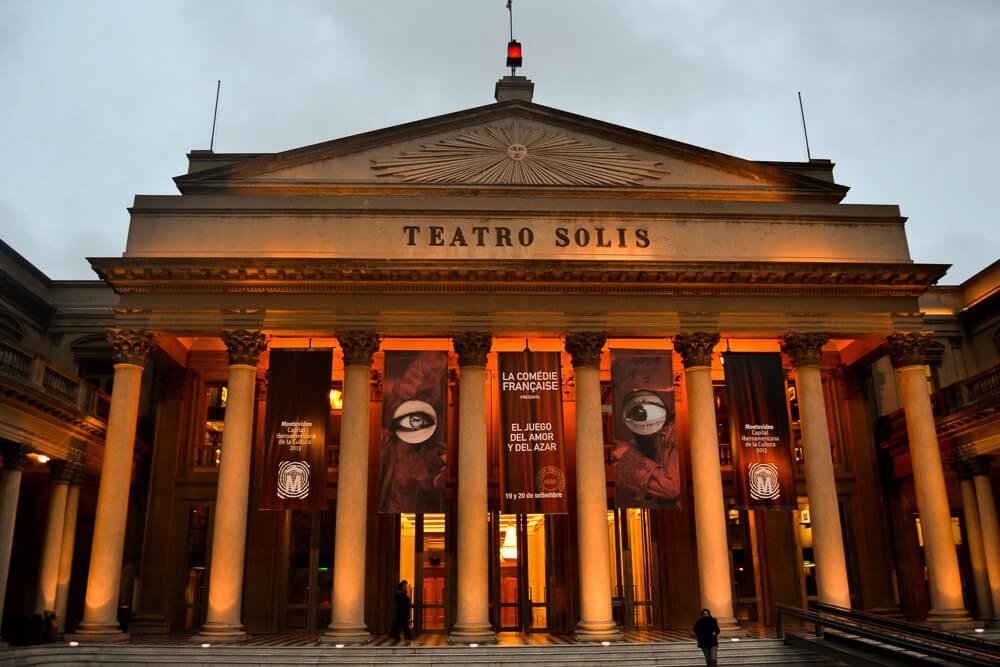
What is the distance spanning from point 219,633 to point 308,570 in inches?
173

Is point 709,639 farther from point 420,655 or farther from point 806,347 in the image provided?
point 806,347

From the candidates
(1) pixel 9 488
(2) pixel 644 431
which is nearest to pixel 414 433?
(2) pixel 644 431

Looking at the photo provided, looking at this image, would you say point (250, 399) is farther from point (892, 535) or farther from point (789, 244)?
point (892, 535)

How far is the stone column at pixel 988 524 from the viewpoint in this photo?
68.0 feet

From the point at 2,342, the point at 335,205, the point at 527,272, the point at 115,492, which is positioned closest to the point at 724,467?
the point at 527,272

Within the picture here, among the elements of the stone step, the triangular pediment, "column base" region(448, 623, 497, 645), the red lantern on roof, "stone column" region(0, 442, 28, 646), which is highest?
the red lantern on roof

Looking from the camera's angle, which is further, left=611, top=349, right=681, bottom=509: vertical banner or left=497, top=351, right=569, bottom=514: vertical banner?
left=611, top=349, right=681, bottom=509: vertical banner

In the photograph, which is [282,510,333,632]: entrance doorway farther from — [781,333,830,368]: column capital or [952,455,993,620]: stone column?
[952,455,993,620]: stone column

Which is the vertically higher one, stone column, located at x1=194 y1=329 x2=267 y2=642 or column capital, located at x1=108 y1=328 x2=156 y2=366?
column capital, located at x1=108 y1=328 x2=156 y2=366

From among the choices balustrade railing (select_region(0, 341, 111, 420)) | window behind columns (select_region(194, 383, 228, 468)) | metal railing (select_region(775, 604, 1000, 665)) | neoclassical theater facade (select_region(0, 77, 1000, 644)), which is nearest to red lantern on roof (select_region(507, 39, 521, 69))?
neoclassical theater facade (select_region(0, 77, 1000, 644))

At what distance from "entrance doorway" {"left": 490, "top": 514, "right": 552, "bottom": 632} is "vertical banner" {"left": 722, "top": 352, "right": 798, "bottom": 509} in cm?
567

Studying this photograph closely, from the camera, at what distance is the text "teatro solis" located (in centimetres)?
2114

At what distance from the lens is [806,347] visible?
66.5 ft

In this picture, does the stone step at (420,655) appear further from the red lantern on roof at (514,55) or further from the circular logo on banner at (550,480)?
the red lantern on roof at (514,55)
